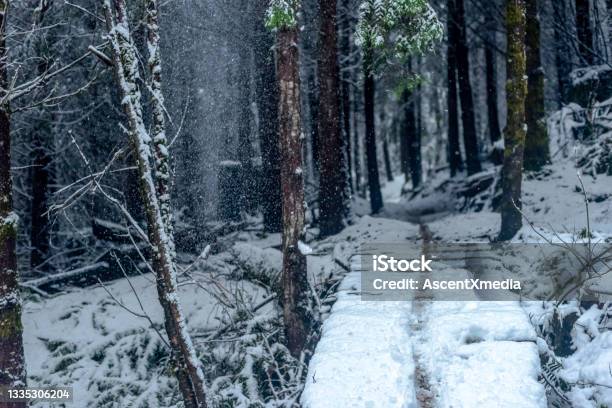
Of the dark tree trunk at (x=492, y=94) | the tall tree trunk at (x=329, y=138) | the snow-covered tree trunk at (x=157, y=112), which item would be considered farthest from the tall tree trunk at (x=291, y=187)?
the dark tree trunk at (x=492, y=94)

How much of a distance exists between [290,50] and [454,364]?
16.5 ft

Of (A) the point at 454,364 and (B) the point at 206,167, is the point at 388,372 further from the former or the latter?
(B) the point at 206,167

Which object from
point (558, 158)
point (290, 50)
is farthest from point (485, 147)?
point (290, 50)

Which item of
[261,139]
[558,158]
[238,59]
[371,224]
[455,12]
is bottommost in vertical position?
[371,224]

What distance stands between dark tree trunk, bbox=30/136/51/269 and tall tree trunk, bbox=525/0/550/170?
11921 mm

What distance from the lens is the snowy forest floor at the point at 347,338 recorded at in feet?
21.3

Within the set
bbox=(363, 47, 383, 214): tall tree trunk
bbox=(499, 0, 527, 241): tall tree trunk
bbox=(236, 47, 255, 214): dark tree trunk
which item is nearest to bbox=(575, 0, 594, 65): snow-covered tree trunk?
bbox=(499, 0, 527, 241): tall tree trunk

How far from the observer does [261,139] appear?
15.5 metres

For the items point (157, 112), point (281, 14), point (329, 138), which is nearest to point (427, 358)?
point (157, 112)

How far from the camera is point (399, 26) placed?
10.8 meters

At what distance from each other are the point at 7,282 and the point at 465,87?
1740cm

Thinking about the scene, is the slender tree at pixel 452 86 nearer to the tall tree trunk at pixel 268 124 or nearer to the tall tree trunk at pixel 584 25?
the tall tree trunk at pixel 584 25

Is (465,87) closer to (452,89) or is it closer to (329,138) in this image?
(452,89)

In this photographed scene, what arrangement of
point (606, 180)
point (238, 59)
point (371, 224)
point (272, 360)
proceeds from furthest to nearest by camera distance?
point (238, 59) → point (371, 224) → point (606, 180) → point (272, 360)
